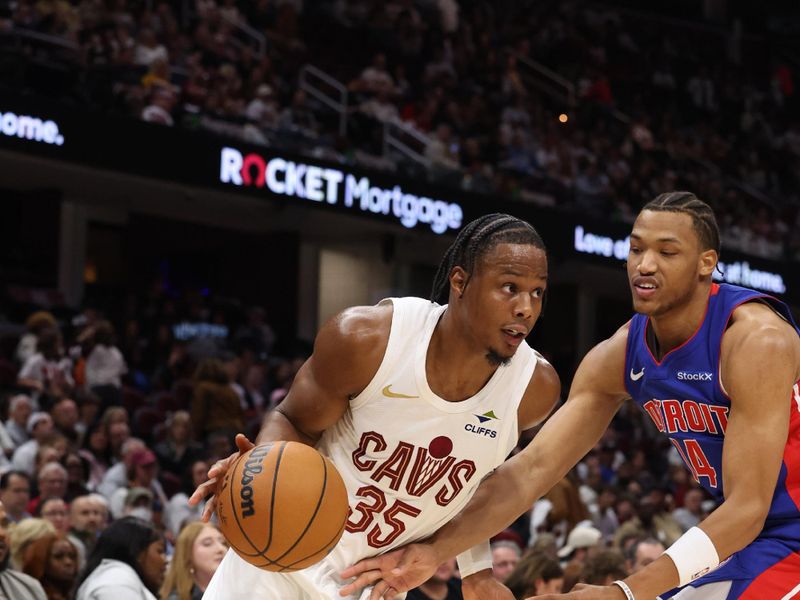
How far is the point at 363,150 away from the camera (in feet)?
46.2

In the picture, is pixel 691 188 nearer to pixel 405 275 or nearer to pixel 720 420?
pixel 405 275

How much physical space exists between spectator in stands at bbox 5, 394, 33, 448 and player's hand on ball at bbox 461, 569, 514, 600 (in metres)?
5.45

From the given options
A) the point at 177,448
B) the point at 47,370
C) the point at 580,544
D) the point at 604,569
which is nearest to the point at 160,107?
the point at 47,370

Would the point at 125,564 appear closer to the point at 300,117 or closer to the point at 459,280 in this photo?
the point at 459,280

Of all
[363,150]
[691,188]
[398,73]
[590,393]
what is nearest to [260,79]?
[363,150]

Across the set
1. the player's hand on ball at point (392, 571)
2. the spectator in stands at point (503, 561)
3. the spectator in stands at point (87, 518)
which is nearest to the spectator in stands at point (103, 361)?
the spectator in stands at point (87, 518)

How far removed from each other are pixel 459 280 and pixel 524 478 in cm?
68

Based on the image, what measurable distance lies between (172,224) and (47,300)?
128 inches

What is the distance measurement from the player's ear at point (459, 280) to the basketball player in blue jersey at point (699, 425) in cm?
51

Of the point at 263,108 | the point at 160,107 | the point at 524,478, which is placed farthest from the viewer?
the point at 263,108

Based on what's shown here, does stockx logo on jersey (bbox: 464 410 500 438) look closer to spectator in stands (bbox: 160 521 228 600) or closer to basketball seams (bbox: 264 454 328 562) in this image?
basketball seams (bbox: 264 454 328 562)

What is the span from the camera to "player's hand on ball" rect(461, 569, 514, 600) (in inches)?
160

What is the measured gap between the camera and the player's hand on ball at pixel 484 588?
4070 millimetres

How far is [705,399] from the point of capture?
3.74 metres
